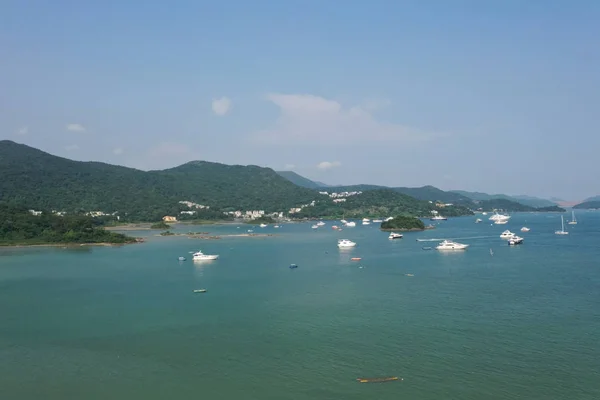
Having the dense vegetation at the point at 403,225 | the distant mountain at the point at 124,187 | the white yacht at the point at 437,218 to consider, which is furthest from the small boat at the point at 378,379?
the white yacht at the point at 437,218

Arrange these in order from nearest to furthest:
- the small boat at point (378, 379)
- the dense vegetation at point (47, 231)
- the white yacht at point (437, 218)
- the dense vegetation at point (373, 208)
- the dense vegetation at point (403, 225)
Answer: the small boat at point (378, 379) → the dense vegetation at point (47, 231) → the dense vegetation at point (403, 225) → the white yacht at point (437, 218) → the dense vegetation at point (373, 208)

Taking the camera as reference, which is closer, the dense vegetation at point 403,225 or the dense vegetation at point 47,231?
the dense vegetation at point 47,231

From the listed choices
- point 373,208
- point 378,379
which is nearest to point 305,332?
point 378,379

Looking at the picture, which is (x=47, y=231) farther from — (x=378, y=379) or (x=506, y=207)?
(x=506, y=207)

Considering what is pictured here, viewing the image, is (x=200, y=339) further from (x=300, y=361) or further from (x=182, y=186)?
(x=182, y=186)

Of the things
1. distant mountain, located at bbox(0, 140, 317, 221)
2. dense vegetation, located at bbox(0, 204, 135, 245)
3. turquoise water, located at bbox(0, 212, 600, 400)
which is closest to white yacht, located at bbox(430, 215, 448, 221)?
distant mountain, located at bbox(0, 140, 317, 221)

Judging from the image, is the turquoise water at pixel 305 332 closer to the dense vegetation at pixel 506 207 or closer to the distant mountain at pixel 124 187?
the distant mountain at pixel 124 187

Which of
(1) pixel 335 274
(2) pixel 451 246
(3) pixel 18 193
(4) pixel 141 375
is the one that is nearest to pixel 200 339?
(4) pixel 141 375

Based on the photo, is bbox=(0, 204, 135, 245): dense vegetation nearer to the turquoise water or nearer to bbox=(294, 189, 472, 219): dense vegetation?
the turquoise water
